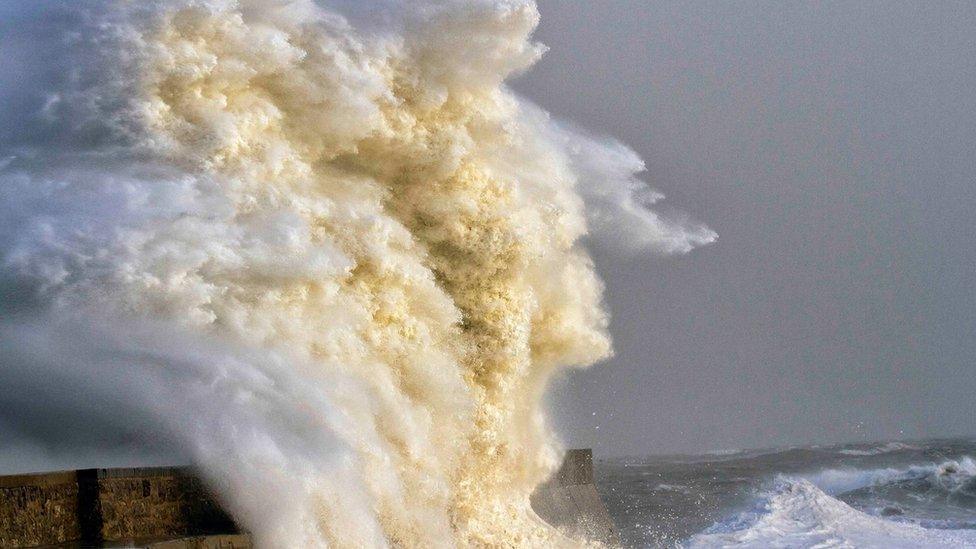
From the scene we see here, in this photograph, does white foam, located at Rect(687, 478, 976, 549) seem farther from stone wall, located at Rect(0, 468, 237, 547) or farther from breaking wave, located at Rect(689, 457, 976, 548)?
stone wall, located at Rect(0, 468, 237, 547)

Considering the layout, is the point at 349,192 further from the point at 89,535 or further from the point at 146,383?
the point at 89,535

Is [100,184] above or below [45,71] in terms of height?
below

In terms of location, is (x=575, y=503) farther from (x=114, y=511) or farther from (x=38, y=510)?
(x=38, y=510)

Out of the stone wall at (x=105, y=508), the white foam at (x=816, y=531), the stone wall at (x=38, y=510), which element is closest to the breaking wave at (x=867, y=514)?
the white foam at (x=816, y=531)

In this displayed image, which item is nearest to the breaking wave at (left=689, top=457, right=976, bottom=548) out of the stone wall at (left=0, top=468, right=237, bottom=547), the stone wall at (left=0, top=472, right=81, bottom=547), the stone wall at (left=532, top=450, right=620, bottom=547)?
the stone wall at (left=532, top=450, right=620, bottom=547)

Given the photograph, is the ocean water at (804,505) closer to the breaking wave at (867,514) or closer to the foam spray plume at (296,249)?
the breaking wave at (867,514)

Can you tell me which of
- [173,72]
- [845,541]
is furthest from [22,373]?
[845,541]
